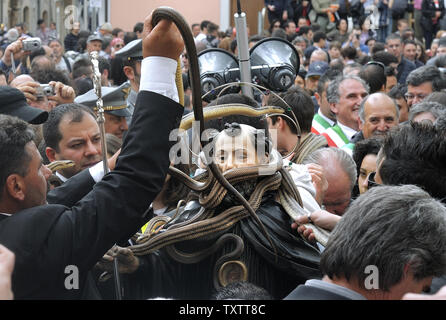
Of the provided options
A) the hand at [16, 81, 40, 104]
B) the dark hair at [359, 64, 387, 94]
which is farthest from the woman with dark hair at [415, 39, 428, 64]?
the hand at [16, 81, 40, 104]

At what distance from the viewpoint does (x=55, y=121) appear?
4.23 meters

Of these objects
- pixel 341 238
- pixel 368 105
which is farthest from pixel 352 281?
pixel 368 105

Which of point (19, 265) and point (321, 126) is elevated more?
point (19, 265)

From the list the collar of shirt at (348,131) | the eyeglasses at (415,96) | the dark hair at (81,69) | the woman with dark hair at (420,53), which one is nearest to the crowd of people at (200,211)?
the collar of shirt at (348,131)

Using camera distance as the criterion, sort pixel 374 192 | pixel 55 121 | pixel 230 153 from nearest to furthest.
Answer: pixel 374 192 → pixel 230 153 → pixel 55 121

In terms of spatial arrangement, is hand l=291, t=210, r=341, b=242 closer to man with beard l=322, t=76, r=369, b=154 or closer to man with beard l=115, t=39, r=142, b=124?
man with beard l=115, t=39, r=142, b=124

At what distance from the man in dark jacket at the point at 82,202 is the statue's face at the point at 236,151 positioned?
0.68m

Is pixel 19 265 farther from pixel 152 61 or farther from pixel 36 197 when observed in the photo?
pixel 152 61

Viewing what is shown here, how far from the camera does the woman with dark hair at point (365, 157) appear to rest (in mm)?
4531

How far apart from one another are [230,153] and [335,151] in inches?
54.9

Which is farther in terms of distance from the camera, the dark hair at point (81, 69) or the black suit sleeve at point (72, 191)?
the dark hair at point (81, 69)

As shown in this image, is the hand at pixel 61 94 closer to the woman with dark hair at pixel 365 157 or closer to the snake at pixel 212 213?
the woman with dark hair at pixel 365 157

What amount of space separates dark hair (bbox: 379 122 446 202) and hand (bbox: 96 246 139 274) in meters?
0.99

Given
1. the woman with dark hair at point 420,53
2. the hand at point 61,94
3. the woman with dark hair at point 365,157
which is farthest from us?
the woman with dark hair at point 420,53
